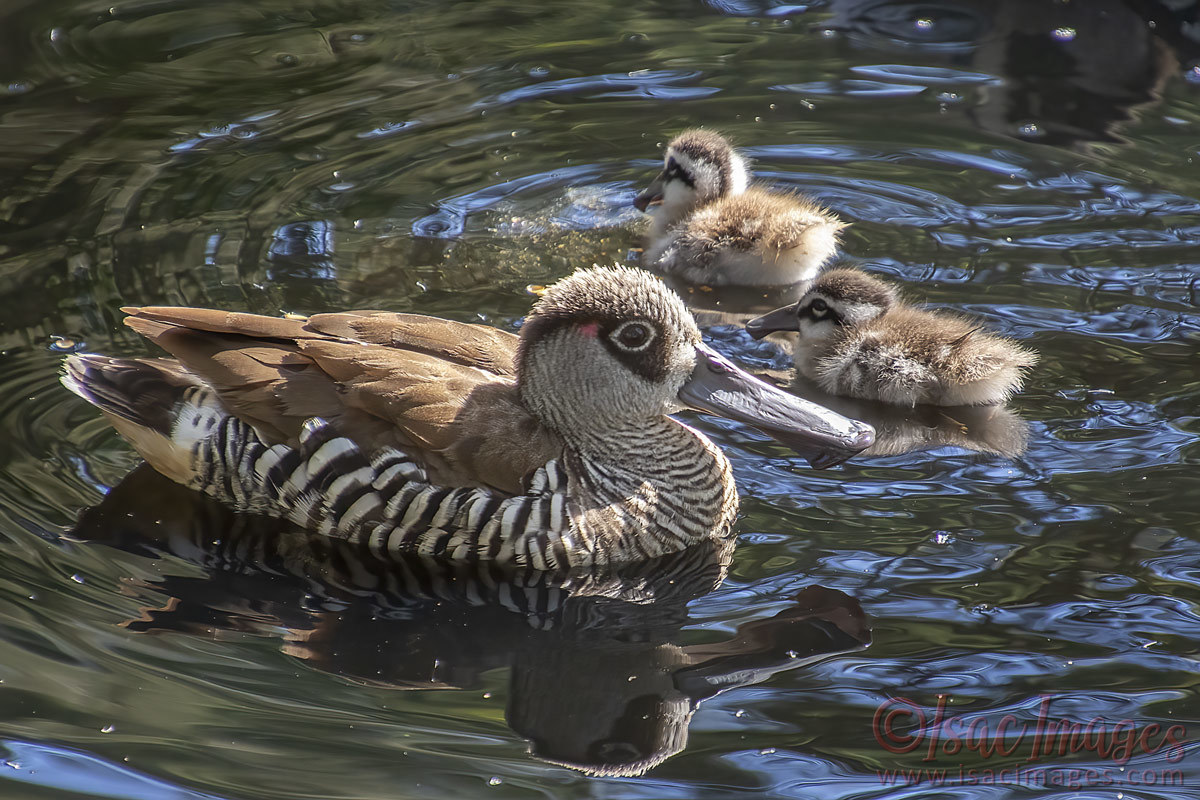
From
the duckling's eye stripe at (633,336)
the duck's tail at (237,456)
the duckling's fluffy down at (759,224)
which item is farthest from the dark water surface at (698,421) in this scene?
the duckling's eye stripe at (633,336)

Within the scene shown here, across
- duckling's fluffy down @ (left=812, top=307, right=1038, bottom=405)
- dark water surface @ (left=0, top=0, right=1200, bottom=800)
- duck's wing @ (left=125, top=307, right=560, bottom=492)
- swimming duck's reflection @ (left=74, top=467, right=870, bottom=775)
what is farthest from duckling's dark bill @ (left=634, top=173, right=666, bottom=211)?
swimming duck's reflection @ (left=74, top=467, right=870, bottom=775)

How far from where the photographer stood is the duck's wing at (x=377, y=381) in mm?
4621

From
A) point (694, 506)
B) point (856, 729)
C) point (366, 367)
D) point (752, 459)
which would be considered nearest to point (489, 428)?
point (366, 367)

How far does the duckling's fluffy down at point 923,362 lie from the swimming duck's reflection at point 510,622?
1.36 metres

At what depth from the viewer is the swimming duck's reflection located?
392 centimetres

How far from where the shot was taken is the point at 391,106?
812 centimetres

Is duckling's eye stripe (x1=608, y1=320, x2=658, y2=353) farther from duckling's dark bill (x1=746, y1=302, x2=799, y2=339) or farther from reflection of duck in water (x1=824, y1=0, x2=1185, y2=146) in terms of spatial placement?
reflection of duck in water (x1=824, y1=0, x2=1185, y2=146)

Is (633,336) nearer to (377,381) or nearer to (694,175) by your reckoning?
(377,381)

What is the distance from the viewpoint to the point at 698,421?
18.3ft

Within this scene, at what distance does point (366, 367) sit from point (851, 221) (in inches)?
134

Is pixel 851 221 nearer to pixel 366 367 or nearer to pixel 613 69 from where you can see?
pixel 613 69

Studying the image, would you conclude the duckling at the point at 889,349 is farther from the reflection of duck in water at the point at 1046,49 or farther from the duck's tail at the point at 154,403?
the duck's tail at the point at 154,403

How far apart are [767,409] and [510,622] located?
1.27 m

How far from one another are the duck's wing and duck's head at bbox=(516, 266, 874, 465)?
159 millimetres
